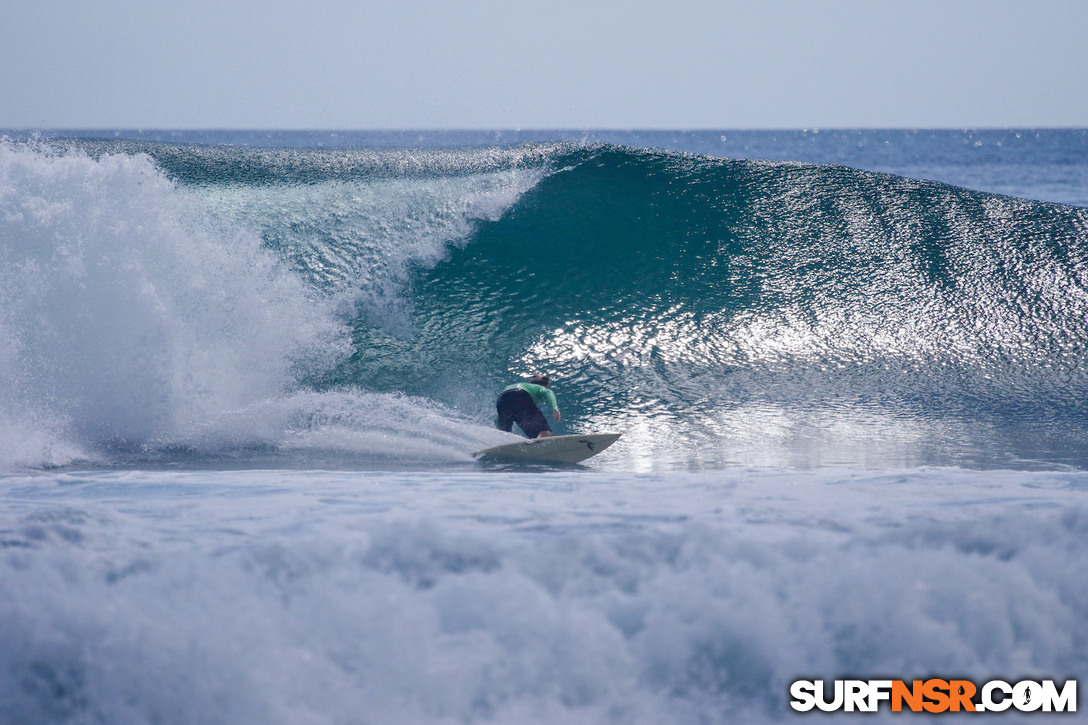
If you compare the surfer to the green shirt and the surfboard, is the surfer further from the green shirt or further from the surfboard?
the surfboard

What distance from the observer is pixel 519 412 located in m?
6.99

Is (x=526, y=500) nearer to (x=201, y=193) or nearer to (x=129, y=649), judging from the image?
(x=129, y=649)

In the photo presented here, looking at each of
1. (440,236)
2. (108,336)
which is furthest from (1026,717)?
(440,236)

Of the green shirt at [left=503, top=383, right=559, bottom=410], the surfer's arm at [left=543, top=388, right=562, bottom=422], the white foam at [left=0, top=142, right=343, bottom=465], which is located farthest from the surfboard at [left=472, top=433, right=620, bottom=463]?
the white foam at [left=0, top=142, right=343, bottom=465]

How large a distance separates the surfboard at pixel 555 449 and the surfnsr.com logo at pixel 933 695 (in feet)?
10.7

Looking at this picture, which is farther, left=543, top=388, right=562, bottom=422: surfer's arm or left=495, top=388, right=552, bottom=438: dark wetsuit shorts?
left=495, top=388, right=552, bottom=438: dark wetsuit shorts

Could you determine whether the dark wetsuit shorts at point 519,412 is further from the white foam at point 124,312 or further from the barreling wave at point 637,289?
the white foam at point 124,312

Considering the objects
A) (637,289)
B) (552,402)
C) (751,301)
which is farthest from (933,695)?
(637,289)

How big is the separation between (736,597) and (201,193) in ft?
31.8

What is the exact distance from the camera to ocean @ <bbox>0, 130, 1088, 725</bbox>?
11.0 ft

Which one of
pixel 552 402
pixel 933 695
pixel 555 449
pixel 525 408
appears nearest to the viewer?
pixel 933 695

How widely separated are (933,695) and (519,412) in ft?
13.8

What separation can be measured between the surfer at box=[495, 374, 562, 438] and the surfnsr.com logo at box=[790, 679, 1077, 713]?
3862mm

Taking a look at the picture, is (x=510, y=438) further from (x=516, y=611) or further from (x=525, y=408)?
(x=516, y=611)
